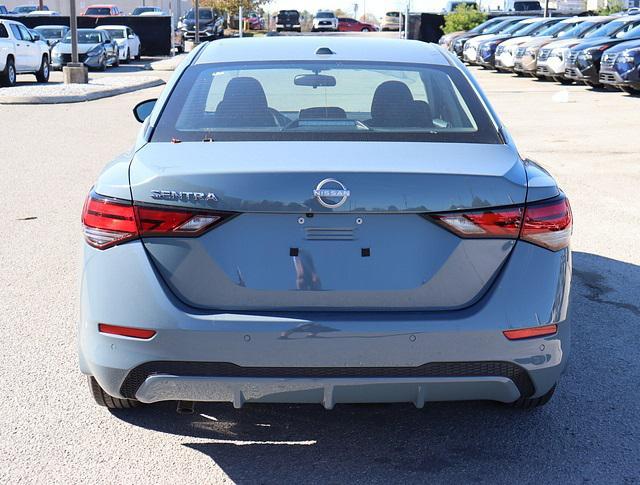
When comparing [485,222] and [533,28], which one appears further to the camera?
[533,28]

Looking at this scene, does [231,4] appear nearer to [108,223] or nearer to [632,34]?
[632,34]

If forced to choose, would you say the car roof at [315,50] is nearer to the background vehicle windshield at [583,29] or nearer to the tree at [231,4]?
the background vehicle windshield at [583,29]

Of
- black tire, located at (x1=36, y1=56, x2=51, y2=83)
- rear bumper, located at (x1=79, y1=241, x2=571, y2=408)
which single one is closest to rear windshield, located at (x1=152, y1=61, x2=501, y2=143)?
rear bumper, located at (x1=79, y1=241, x2=571, y2=408)

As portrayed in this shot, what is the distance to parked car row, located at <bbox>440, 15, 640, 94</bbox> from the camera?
Answer: 2080 cm

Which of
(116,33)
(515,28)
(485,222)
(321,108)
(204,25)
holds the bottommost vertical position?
(204,25)

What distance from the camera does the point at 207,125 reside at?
4.02m

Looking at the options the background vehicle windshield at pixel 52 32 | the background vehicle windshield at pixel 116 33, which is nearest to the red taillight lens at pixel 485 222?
the background vehicle windshield at pixel 52 32

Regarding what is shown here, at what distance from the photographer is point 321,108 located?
4.57 meters

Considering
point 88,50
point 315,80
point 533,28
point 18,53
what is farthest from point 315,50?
point 88,50

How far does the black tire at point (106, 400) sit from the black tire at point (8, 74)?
22.6 meters

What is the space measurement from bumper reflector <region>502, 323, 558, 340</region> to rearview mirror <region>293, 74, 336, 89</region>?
5.60 feet

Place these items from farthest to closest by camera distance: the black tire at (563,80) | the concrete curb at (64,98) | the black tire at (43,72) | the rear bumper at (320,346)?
the black tire at (43,72), the black tire at (563,80), the concrete curb at (64,98), the rear bumper at (320,346)

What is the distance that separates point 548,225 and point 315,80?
1.54m

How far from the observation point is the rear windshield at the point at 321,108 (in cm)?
390
